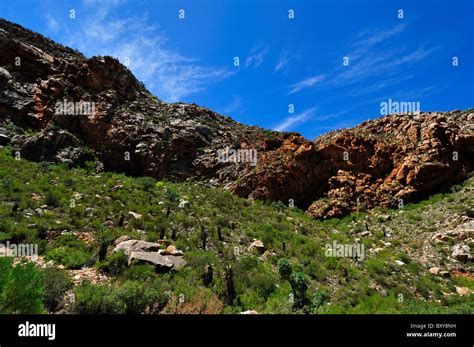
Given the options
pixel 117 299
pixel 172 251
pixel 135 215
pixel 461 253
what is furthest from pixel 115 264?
pixel 461 253

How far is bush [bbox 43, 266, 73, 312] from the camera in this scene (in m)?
7.29

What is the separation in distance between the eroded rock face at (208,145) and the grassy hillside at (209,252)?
1.86 meters

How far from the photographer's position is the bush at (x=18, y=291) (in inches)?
201

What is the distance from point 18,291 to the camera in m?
5.25

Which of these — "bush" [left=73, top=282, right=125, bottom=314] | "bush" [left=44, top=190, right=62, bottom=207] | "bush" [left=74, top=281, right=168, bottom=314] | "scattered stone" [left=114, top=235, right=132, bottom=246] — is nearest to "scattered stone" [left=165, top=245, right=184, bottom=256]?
"scattered stone" [left=114, top=235, right=132, bottom=246]

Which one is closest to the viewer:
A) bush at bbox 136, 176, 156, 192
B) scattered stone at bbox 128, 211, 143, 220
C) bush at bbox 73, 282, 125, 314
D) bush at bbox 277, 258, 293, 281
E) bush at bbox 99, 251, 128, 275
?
bush at bbox 73, 282, 125, 314

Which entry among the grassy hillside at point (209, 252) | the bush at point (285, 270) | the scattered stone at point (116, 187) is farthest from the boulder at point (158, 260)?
the scattered stone at point (116, 187)

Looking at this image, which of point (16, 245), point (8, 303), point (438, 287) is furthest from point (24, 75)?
point (438, 287)

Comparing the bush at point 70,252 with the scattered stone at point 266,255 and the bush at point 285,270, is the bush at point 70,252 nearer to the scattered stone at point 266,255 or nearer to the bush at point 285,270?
the bush at point 285,270

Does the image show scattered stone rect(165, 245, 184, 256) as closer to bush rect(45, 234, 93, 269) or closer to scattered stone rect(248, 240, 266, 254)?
bush rect(45, 234, 93, 269)

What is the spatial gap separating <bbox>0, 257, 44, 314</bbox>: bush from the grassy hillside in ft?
0.06

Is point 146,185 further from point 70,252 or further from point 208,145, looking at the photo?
point 70,252

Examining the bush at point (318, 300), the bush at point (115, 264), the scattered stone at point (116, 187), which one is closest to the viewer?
the bush at point (318, 300)

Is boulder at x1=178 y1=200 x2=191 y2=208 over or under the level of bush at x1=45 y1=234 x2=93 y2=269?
over
